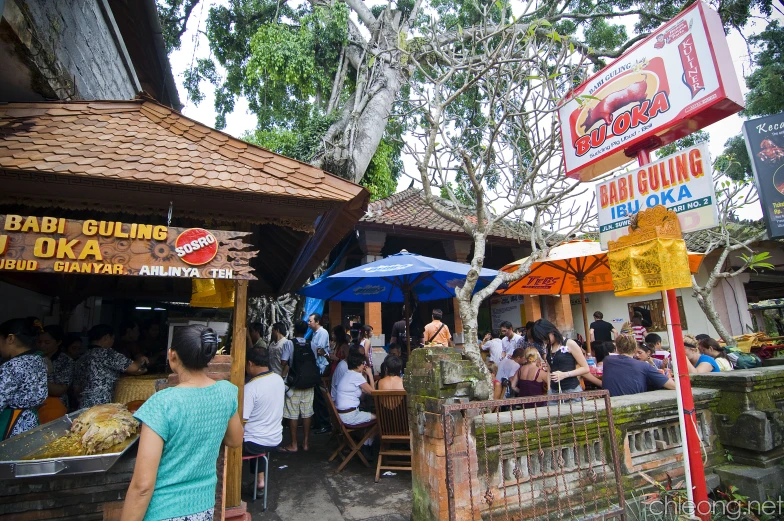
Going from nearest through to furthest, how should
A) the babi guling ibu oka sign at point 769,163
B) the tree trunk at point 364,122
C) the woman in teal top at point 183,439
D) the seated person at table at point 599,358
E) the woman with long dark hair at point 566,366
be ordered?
the woman in teal top at point 183,439 → the woman with long dark hair at point 566,366 → the seated person at table at point 599,358 → the babi guling ibu oka sign at point 769,163 → the tree trunk at point 364,122

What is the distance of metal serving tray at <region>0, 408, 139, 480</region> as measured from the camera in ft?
7.31

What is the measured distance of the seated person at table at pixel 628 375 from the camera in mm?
4418

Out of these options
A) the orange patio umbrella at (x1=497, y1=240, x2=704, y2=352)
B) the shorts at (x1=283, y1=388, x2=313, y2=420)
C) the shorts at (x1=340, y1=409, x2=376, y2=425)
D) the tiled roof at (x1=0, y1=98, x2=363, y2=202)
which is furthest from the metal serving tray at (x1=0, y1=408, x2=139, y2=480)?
the orange patio umbrella at (x1=497, y1=240, x2=704, y2=352)

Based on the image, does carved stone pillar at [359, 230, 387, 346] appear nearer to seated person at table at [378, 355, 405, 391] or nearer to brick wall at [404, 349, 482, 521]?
seated person at table at [378, 355, 405, 391]

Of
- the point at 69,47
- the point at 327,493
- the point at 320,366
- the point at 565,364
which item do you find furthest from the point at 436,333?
the point at 69,47

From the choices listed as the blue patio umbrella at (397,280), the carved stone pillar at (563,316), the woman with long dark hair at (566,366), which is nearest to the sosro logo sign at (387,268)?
the blue patio umbrella at (397,280)

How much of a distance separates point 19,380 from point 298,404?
3.32 meters

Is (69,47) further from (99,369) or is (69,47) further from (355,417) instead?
(355,417)

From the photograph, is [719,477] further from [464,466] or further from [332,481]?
[332,481]

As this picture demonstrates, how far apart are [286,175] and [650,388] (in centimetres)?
440

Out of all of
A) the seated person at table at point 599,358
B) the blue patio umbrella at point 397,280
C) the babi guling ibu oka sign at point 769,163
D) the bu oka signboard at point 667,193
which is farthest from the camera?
the babi guling ibu oka sign at point 769,163

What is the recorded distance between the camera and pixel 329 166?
10.7 meters

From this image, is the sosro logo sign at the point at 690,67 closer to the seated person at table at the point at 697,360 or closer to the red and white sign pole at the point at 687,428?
the red and white sign pole at the point at 687,428

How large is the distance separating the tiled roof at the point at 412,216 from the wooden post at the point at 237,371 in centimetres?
652
